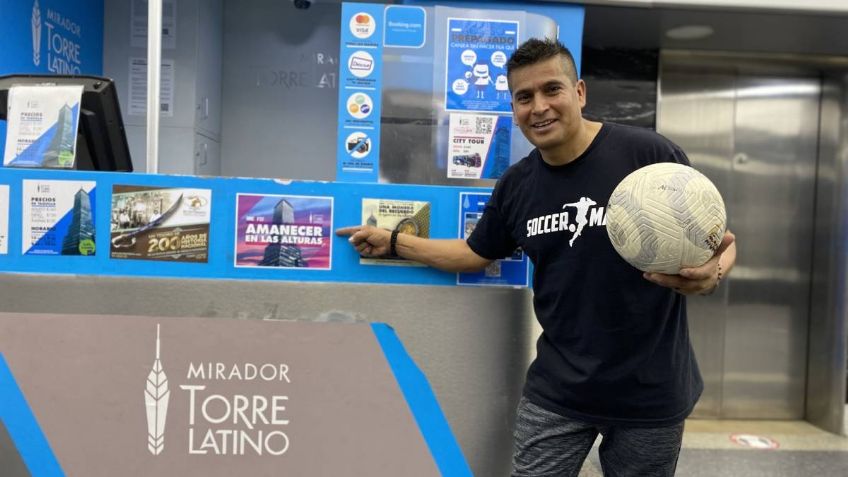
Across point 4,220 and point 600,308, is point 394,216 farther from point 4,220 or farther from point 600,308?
point 4,220

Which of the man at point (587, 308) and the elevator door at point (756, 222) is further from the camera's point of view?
the elevator door at point (756, 222)

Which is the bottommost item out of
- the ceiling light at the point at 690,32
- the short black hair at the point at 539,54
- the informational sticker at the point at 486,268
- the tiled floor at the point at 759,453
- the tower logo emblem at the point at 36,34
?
the tiled floor at the point at 759,453

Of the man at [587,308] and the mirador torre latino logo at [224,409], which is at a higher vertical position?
the man at [587,308]

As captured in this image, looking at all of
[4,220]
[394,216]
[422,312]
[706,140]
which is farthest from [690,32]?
[4,220]

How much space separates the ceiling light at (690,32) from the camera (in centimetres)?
332

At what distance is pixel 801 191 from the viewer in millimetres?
4191

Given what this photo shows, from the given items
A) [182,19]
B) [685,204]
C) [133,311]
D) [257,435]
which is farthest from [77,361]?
[182,19]

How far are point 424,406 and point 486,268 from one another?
0.46m

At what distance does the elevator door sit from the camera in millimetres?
4113

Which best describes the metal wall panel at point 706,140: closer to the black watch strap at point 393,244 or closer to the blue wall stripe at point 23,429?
the black watch strap at point 393,244

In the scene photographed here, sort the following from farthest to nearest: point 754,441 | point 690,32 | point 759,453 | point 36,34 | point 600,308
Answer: point 754,441
point 759,453
point 690,32
point 36,34
point 600,308

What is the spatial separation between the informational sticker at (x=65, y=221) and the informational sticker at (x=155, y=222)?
7 cm

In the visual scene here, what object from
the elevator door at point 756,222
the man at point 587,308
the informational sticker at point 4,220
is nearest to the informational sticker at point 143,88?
the informational sticker at point 4,220

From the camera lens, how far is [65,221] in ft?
6.10
